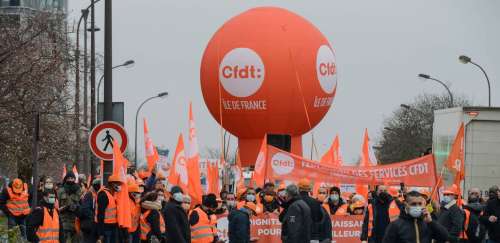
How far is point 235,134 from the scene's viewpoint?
3422 cm

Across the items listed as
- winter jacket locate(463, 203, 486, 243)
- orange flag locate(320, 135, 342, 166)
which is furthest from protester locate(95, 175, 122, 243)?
orange flag locate(320, 135, 342, 166)

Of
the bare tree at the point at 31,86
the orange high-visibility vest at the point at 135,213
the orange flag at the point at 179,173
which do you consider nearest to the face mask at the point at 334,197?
the orange flag at the point at 179,173

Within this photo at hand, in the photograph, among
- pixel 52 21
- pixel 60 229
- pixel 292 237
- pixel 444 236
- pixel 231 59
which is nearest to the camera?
pixel 444 236

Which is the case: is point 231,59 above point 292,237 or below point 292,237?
above

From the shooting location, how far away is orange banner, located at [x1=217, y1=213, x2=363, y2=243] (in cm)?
2131

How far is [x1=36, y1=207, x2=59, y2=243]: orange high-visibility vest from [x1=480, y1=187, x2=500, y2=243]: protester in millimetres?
7729

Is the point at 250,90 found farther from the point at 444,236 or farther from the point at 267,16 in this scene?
the point at 444,236

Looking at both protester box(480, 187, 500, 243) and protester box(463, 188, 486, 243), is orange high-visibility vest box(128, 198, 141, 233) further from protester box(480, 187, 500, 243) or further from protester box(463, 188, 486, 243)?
protester box(480, 187, 500, 243)

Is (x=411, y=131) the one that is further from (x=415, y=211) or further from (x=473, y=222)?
(x=415, y=211)

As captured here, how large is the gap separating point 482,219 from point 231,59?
41.9 ft

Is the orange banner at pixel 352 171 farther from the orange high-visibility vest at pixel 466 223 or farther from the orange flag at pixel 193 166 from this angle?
the orange flag at pixel 193 166

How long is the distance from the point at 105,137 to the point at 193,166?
1.71m

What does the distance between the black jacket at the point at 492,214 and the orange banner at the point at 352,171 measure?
2039mm

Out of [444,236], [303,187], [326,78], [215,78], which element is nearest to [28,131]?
[215,78]
